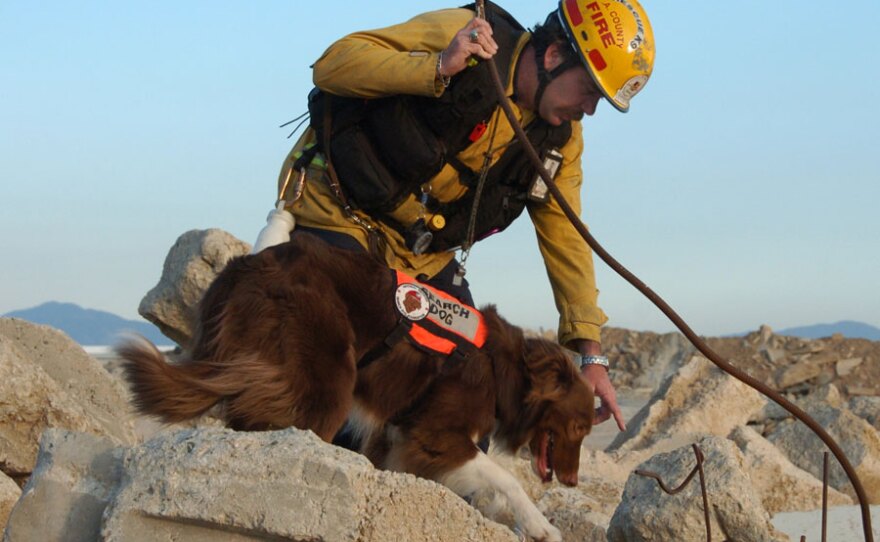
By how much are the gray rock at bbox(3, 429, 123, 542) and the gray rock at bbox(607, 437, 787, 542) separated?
7.49 feet

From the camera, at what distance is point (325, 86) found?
16.4 feet

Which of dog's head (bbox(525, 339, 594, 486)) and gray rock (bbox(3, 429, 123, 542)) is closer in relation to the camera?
gray rock (bbox(3, 429, 123, 542))

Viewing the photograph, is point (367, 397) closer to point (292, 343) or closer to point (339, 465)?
point (292, 343)

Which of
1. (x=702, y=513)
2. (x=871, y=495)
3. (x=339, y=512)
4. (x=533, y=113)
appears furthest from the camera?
(x=871, y=495)

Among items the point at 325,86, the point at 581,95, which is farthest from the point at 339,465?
the point at 581,95

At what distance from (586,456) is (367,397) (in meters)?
3.29

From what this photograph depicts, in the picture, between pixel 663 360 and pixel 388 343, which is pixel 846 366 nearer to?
pixel 663 360

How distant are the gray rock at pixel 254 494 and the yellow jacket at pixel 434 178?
6.18 ft

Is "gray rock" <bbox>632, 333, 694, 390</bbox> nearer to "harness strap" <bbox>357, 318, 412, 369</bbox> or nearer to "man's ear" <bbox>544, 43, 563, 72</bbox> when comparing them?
"man's ear" <bbox>544, 43, 563, 72</bbox>

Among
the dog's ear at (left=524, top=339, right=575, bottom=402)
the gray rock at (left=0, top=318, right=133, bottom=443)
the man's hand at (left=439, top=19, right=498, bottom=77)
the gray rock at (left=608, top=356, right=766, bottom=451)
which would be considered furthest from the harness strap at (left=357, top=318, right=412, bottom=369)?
the gray rock at (left=608, top=356, right=766, bottom=451)

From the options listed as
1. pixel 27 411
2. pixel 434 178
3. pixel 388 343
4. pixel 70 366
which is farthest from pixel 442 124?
pixel 70 366

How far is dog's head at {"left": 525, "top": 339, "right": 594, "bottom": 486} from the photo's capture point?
5531mm

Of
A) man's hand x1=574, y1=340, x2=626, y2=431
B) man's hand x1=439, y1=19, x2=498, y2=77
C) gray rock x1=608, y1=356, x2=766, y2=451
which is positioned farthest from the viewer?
gray rock x1=608, y1=356, x2=766, y2=451

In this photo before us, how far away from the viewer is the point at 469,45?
4.52m
